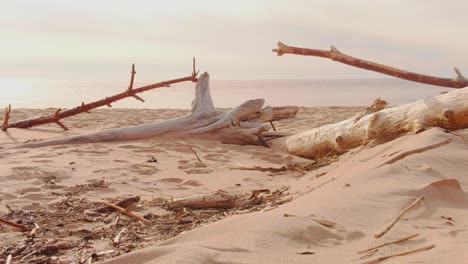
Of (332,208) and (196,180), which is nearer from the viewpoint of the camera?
(332,208)

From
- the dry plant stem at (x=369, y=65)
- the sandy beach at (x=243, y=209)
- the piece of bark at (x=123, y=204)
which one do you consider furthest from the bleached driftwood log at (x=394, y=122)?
the piece of bark at (x=123, y=204)

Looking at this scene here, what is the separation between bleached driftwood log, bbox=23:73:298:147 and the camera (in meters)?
7.23

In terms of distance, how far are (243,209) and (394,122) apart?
217 cm

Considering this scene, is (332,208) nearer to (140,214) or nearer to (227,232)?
(227,232)

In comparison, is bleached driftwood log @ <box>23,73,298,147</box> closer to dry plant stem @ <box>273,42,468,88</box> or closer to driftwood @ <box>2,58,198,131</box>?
driftwood @ <box>2,58,198,131</box>

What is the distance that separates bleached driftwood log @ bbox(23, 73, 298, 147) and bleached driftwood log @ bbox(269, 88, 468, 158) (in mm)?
1431

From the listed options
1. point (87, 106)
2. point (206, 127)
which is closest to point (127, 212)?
point (206, 127)

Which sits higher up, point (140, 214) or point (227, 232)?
point (227, 232)

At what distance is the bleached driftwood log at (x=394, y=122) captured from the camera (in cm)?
492

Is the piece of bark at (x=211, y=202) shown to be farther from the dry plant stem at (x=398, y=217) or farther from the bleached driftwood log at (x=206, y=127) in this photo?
the bleached driftwood log at (x=206, y=127)

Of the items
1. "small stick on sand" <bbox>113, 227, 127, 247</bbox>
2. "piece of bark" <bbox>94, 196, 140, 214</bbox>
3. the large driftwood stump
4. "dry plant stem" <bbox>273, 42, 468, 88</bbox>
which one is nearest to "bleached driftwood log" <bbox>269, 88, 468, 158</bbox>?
the large driftwood stump

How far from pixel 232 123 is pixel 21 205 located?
383 cm

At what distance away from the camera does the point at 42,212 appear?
379cm

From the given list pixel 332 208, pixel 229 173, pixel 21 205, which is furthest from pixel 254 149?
pixel 332 208
